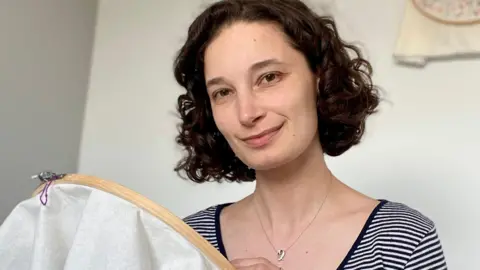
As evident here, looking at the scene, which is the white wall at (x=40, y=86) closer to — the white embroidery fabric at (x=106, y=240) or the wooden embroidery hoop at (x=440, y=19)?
the white embroidery fabric at (x=106, y=240)

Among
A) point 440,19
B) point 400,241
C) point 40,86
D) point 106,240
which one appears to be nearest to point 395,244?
point 400,241

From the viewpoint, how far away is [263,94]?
2.63 ft

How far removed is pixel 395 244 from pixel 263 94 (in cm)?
24

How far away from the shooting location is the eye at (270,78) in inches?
31.9

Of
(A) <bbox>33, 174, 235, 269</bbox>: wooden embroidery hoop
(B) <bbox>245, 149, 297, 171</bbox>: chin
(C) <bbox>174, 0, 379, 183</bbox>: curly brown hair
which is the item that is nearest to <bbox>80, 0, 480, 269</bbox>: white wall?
(C) <bbox>174, 0, 379, 183</bbox>: curly brown hair

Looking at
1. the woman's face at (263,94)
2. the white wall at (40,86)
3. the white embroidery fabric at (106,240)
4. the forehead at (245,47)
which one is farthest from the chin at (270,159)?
the white wall at (40,86)

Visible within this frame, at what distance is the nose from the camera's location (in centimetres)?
79

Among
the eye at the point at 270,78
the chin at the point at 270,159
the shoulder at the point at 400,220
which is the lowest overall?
the shoulder at the point at 400,220

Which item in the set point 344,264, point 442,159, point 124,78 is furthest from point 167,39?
point 344,264

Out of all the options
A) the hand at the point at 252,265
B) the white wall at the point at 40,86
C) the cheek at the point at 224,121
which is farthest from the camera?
the white wall at the point at 40,86

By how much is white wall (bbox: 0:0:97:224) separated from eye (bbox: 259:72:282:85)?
64 cm

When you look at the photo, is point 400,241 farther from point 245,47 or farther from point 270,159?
point 245,47

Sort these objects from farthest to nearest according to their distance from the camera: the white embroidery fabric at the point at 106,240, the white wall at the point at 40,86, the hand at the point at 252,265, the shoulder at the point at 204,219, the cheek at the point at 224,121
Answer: the white wall at the point at 40,86
the shoulder at the point at 204,219
the cheek at the point at 224,121
the hand at the point at 252,265
the white embroidery fabric at the point at 106,240

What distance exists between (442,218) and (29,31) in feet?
2.88
